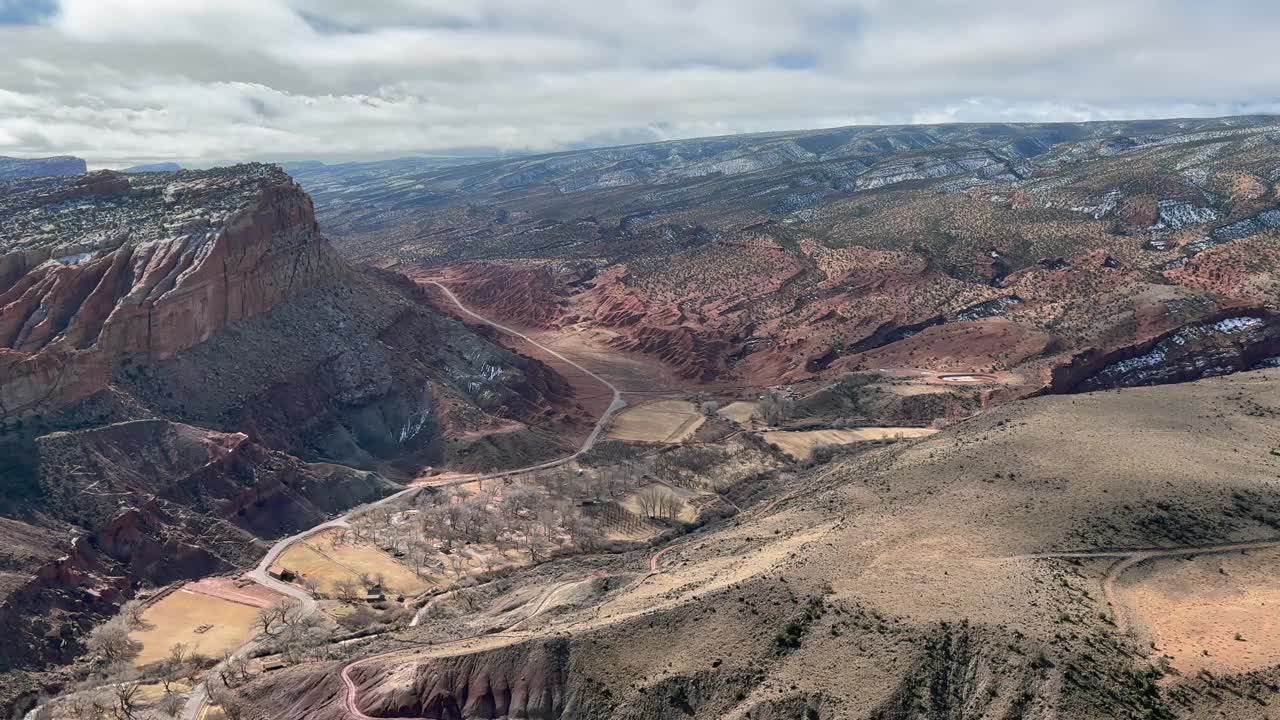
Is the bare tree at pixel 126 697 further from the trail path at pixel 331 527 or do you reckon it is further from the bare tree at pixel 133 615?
the bare tree at pixel 133 615

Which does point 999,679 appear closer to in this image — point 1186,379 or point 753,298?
point 1186,379

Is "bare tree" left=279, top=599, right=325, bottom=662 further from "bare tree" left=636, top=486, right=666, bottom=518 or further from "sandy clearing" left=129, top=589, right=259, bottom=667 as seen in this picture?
"bare tree" left=636, top=486, right=666, bottom=518

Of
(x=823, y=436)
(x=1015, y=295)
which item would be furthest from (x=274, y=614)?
(x=1015, y=295)

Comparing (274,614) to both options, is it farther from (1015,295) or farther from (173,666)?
(1015,295)

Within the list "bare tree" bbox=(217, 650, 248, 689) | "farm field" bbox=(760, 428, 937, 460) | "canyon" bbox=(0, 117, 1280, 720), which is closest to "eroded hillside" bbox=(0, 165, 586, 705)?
"canyon" bbox=(0, 117, 1280, 720)

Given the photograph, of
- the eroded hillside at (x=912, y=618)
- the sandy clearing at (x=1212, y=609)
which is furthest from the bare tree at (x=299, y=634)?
Result: the sandy clearing at (x=1212, y=609)

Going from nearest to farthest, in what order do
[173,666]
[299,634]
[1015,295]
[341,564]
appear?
[173,666], [299,634], [341,564], [1015,295]
